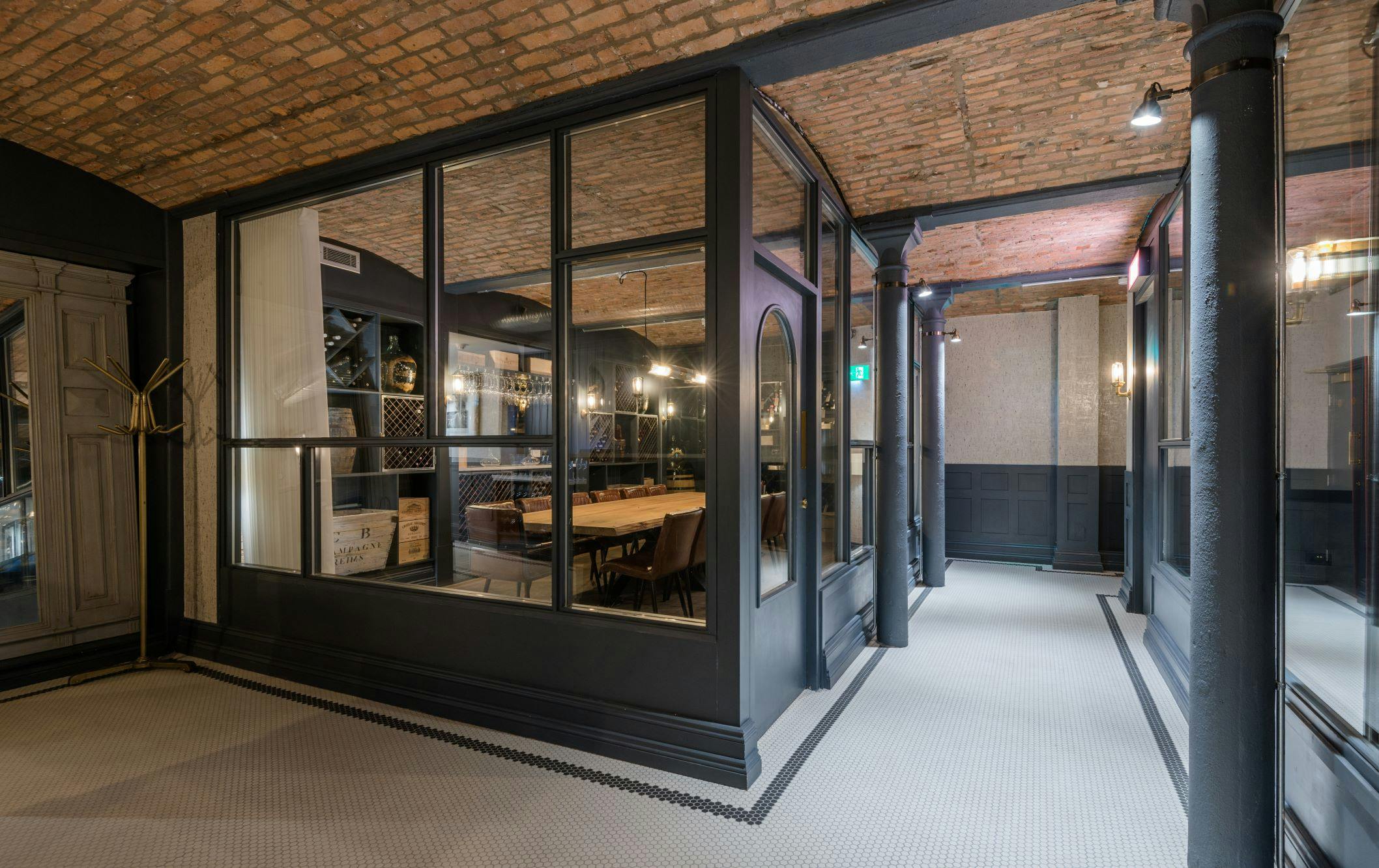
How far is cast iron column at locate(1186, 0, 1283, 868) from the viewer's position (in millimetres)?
1780

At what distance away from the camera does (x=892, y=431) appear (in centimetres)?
462

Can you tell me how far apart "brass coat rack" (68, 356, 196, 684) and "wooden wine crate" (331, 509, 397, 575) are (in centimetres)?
107

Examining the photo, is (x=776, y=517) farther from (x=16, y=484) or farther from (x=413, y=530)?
(x=16, y=484)

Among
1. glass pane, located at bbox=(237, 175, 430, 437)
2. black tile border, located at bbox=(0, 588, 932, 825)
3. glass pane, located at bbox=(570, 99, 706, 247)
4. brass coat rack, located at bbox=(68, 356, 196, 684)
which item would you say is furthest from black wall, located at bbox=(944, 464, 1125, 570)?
brass coat rack, located at bbox=(68, 356, 196, 684)

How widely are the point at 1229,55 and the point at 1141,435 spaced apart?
4431 mm

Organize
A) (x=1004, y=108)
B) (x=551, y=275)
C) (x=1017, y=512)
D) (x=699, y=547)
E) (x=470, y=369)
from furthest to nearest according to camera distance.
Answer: (x=1017, y=512) → (x=470, y=369) → (x=699, y=547) → (x=1004, y=108) → (x=551, y=275)

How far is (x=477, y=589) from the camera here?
4703 mm

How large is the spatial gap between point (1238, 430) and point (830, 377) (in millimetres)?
2607

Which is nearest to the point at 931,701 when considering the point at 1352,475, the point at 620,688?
the point at 620,688

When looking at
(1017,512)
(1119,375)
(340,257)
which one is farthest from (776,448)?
(1017,512)

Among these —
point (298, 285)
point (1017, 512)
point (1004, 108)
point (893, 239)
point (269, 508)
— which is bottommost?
point (1017, 512)

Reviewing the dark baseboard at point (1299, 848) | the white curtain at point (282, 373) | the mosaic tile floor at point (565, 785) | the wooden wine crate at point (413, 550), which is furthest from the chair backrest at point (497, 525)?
the dark baseboard at point (1299, 848)

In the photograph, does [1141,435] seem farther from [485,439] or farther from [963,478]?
[485,439]

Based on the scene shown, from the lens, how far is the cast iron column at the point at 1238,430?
5.84ft
